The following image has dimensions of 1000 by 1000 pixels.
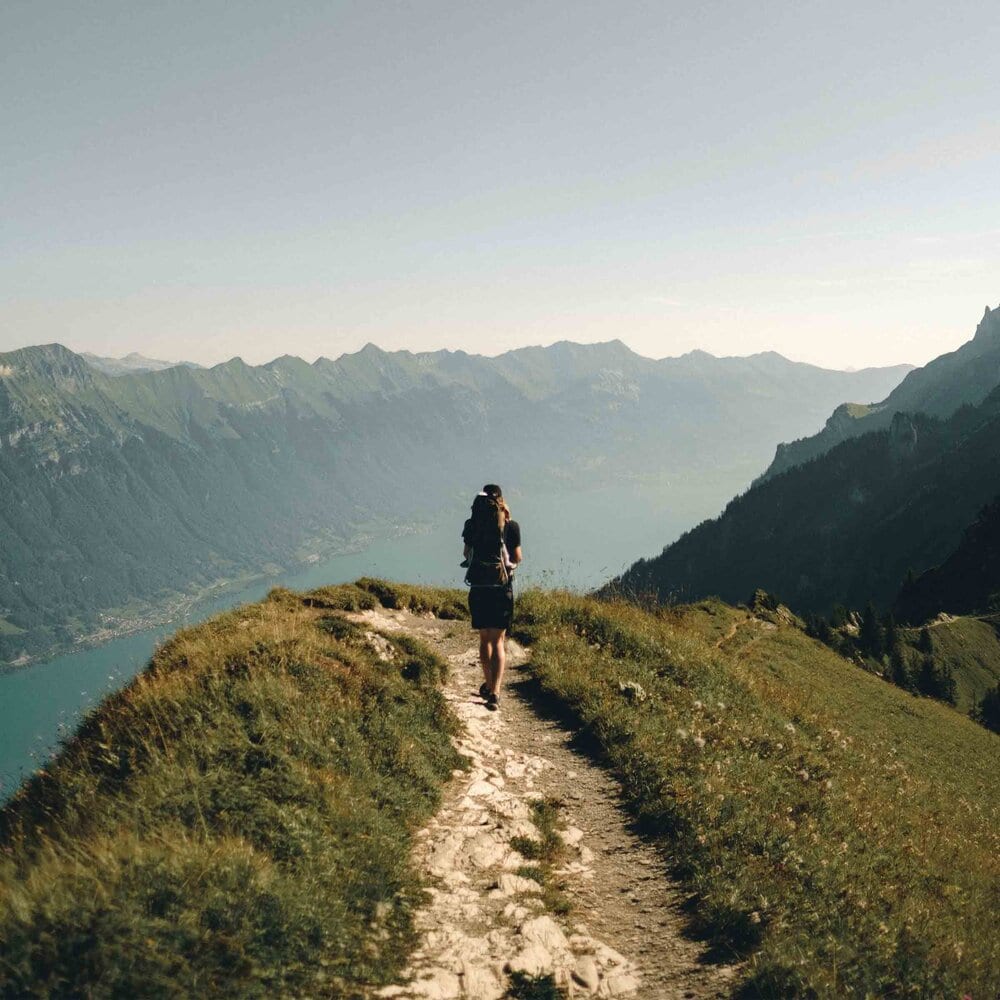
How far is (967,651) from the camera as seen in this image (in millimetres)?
66562

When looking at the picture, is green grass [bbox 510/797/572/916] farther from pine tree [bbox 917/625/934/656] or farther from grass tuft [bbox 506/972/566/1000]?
pine tree [bbox 917/625/934/656]

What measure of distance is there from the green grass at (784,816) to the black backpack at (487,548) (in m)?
2.62

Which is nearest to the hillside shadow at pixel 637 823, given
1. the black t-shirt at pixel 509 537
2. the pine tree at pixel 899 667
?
the black t-shirt at pixel 509 537

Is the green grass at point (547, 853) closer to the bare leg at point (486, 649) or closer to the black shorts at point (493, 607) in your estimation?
the bare leg at point (486, 649)

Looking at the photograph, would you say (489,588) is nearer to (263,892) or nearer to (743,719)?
(743,719)

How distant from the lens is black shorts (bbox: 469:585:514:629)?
12.9m

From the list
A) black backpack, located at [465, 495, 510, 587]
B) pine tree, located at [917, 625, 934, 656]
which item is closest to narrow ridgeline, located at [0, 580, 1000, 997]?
black backpack, located at [465, 495, 510, 587]

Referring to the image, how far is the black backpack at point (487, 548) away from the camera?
13031 millimetres

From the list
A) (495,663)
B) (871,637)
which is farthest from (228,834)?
(871,637)

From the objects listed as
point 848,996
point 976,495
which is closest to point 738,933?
point 848,996

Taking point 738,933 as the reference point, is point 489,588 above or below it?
above

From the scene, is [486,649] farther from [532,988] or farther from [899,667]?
[899,667]

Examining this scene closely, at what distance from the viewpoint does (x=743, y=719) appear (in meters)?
13.1

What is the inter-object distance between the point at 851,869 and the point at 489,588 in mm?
7145
